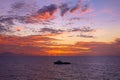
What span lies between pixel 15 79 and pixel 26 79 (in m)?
5.13

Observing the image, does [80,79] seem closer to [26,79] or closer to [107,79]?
[107,79]

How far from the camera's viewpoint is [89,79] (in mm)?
91250

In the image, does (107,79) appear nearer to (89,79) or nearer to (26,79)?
(89,79)

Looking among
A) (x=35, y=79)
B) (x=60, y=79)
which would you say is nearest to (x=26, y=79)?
(x=35, y=79)

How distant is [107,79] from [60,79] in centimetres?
2202

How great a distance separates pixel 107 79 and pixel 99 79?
3842 millimetres

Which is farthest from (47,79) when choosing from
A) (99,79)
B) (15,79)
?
(99,79)

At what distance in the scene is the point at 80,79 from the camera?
91500 mm

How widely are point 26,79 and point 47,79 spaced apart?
31.9 feet

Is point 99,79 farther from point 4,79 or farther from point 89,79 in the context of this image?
point 4,79

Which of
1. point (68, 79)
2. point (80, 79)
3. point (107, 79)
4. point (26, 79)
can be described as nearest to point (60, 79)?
point (68, 79)

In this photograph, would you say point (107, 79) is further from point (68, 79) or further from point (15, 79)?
point (15, 79)

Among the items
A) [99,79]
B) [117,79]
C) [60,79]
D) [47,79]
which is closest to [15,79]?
[47,79]

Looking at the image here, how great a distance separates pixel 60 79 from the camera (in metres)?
91.6
